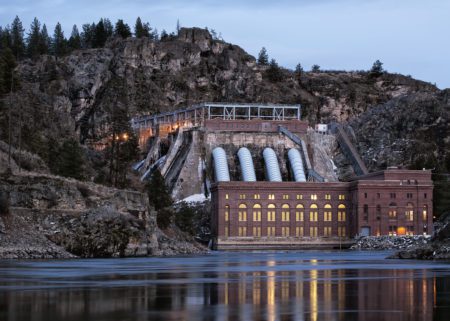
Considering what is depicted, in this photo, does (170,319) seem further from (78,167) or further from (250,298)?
(78,167)

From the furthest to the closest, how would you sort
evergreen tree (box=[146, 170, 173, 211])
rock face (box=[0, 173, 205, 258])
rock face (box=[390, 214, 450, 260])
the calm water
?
1. evergreen tree (box=[146, 170, 173, 211])
2. rock face (box=[0, 173, 205, 258])
3. rock face (box=[390, 214, 450, 260])
4. the calm water

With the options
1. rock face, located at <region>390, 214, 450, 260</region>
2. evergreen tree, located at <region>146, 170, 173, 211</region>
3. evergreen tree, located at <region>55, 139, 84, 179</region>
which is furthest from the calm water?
evergreen tree, located at <region>146, 170, 173, 211</region>

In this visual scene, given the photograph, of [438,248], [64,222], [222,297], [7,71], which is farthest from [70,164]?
[222,297]

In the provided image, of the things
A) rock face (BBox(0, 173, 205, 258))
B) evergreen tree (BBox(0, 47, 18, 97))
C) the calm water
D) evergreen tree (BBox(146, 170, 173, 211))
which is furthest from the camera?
evergreen tree (BBox(146, 170, 173, 211))

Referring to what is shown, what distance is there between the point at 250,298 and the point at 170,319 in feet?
29.5

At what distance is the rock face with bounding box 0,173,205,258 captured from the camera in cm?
9450

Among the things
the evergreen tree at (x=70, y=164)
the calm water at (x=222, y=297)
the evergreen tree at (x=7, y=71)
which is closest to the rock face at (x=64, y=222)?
the evergreen tree at (x=70, y=164)

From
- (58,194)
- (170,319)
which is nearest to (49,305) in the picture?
(170,319)

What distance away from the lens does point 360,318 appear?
33656 mm

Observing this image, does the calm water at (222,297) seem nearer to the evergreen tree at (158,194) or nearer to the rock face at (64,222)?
the rock face at (64,222)

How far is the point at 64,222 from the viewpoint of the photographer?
101 meters

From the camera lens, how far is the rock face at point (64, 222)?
310 feet

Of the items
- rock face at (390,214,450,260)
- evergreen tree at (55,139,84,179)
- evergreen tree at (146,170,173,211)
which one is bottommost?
rock face at (390,214,450,260)

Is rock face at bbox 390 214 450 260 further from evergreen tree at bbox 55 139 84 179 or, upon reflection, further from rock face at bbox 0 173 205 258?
evergreen tree at bbox 55 139 84 179
